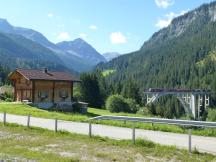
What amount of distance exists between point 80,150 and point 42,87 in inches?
1643

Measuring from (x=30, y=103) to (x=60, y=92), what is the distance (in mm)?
6370

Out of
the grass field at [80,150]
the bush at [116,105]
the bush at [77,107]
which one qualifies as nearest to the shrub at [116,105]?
the bush at [116,105]

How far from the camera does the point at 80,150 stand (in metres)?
17.2

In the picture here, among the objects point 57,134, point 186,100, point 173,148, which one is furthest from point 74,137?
point 186,100

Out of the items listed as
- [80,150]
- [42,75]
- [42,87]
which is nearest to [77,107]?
[42,87]

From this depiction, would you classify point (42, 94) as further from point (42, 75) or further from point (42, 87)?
point (42, 75)

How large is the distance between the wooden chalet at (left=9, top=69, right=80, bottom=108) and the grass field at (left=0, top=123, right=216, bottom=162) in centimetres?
3571

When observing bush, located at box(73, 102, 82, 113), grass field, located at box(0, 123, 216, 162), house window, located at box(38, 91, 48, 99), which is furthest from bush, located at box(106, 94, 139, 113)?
grass field, located at box(0, 123, 216, 162)

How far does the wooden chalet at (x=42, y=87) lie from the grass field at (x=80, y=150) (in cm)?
3571

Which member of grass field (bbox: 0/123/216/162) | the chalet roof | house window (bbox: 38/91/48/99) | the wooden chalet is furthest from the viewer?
house window (bbox: 38/91/48/99)

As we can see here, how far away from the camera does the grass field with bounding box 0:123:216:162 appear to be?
1549cm

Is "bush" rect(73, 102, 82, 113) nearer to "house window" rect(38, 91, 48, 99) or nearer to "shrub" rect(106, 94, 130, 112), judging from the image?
"house window" rect(38, 91, 48, 99)

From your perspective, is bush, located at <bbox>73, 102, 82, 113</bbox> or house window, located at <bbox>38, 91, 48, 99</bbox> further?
bush, located at <bbox>73, 102, 82, 113</bbox>

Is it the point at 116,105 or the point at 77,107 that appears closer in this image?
the point at 77,107
